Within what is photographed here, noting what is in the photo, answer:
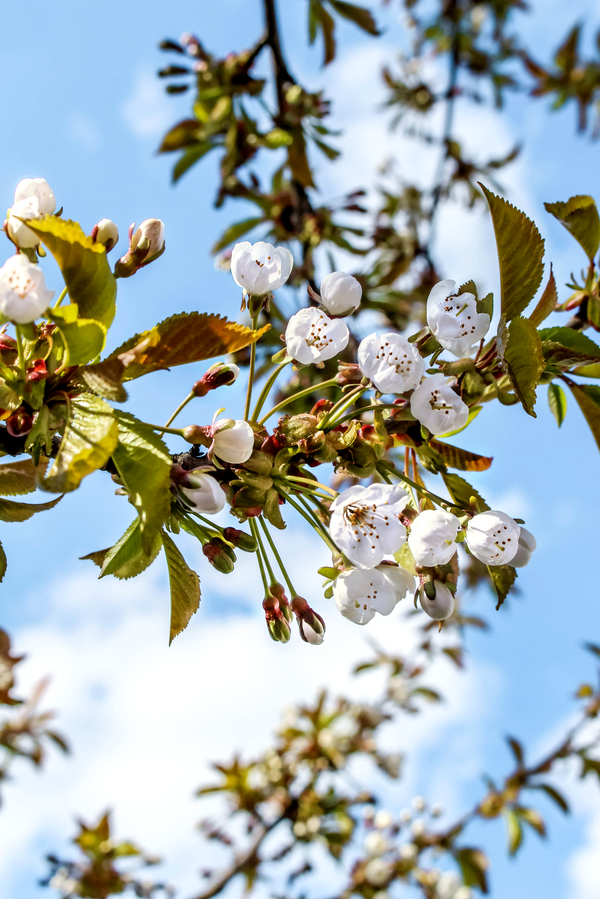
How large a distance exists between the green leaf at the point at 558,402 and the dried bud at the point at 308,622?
61 centimetres

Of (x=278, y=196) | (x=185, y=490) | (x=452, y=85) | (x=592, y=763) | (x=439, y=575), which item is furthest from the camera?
(x=452, y=85)

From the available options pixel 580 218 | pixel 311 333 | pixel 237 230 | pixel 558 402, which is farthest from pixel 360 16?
pixel 311 333

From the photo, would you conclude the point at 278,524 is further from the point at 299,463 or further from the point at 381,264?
the point at 381,264

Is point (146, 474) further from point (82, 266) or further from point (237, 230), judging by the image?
point (237, 230)

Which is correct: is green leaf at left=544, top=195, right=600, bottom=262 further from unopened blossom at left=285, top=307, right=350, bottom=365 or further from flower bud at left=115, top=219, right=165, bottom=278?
flower bud at left=115, top=219, right=165, bottom=278

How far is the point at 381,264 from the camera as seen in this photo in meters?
3.83

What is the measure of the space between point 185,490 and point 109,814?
386 centimetres

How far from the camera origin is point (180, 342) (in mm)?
943

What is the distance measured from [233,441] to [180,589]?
286 millimetres

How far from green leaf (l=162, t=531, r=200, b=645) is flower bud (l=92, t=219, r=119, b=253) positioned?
495 millimetres

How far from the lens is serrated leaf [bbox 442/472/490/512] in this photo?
1079 mm

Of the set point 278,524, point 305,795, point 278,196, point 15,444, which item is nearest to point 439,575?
point 278,524

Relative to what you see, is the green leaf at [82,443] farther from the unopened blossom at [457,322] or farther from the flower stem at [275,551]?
the unopened blossom at [457,322]

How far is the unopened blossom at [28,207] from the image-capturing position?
1.08 meters
